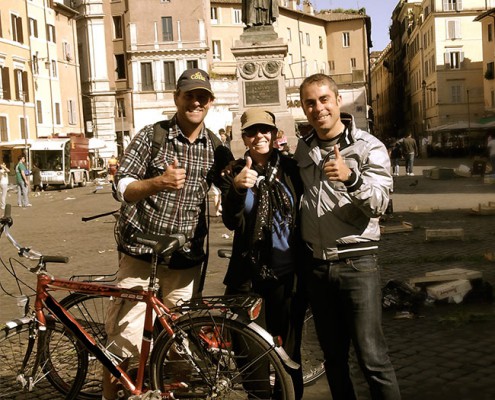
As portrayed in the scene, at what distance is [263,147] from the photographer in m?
4.16

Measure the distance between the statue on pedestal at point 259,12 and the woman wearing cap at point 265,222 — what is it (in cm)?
1686

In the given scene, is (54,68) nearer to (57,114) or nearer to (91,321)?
(57,114)

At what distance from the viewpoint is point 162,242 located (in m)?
4.15

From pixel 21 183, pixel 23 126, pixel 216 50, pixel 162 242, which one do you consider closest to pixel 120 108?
pixel 23 126

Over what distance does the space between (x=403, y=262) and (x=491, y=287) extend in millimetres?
2439

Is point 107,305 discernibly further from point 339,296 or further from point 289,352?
point 339,296

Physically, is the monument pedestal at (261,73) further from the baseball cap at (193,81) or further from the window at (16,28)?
the window at (16,28)

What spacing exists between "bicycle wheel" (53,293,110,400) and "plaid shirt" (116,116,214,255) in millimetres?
544

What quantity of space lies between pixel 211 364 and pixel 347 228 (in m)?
1.11

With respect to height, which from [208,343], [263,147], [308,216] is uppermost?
[263,147]

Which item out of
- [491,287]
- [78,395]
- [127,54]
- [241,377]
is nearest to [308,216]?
[241,377]

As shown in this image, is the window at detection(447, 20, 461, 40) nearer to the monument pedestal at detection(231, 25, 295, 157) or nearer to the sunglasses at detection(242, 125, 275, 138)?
the monument pedestal at detection(231, 25, 295, 157)

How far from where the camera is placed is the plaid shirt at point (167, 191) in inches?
172

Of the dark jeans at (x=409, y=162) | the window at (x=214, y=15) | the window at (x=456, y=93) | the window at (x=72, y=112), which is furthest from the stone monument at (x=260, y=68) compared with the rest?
the window at (x=456, y=93)
